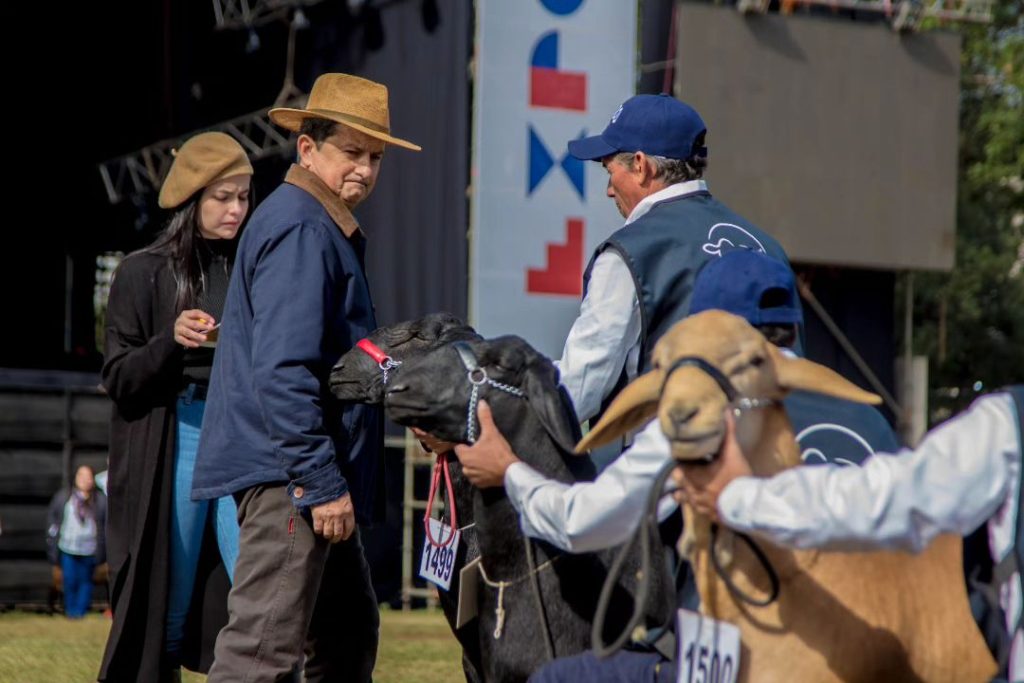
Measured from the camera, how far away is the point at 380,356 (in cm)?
468

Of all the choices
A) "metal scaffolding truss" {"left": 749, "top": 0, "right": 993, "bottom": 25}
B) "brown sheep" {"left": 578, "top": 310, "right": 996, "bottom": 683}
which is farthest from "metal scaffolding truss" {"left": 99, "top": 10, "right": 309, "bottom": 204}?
"brown sheep" {"left": 578, "top": 310, "right": 996, "bottom": 683}

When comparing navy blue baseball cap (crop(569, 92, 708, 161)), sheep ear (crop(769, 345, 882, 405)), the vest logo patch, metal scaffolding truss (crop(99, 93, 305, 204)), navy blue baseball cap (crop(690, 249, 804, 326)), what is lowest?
sheep ear (crop(769, 345, 882, 405))

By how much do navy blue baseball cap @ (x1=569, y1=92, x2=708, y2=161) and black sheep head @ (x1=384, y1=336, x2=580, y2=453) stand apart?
2.93ft

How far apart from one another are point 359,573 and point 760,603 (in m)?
2.28

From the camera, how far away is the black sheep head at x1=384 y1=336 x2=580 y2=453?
4.23 m

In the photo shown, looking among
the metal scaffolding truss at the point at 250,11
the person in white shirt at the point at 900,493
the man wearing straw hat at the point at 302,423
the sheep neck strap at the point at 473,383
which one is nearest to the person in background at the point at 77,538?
the metal scaffolding truss at the point at 250,11

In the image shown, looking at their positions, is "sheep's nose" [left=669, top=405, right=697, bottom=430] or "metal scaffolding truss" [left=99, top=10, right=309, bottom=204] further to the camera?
"metal scaffolding truss" [left=99, top=10, right=309, bottom=204]

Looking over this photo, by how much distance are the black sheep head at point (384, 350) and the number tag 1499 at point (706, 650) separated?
1.40 meters

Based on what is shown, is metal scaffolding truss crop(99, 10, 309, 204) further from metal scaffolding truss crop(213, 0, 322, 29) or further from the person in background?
the person in background

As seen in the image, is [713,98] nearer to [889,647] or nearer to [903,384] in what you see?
[903,384]

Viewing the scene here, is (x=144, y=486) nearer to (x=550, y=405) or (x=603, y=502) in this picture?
(x=550, y=405)

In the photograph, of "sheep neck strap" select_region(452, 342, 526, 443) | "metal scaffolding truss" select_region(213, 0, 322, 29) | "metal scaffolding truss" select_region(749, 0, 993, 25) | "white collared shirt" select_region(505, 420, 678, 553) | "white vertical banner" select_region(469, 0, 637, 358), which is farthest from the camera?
"metal scaffolding truss" select_region(749, 0, 993, 25)

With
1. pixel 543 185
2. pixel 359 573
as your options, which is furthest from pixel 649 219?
pixel 543 185

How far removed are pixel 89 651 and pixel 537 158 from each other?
726 cm
